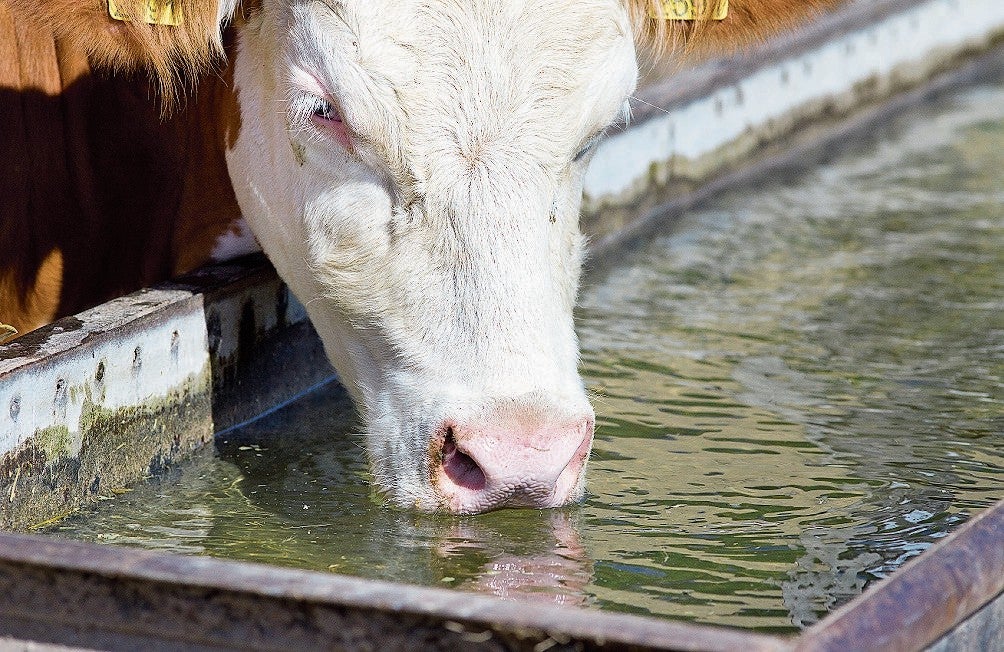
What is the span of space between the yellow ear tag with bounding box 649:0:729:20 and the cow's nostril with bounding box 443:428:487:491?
1.20 m

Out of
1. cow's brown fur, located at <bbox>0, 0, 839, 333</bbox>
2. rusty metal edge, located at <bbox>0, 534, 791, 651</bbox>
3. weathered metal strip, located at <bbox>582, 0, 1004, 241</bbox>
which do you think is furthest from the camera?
weathered metal strip, located at <bbox>582, 0, 1004, 241</bbox>

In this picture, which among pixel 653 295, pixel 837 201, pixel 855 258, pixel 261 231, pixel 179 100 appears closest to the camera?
pixel 261 231

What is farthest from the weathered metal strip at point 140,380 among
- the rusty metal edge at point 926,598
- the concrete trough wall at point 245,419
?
the rusty metal edge at point 926,598

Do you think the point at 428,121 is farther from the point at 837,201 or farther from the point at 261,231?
the point at 837,201

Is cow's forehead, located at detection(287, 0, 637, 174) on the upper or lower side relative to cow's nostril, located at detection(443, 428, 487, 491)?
upper

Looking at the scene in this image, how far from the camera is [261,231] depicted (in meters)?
3.27

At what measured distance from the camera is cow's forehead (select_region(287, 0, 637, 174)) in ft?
8.89

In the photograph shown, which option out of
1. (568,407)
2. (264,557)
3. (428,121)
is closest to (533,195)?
(428,121)

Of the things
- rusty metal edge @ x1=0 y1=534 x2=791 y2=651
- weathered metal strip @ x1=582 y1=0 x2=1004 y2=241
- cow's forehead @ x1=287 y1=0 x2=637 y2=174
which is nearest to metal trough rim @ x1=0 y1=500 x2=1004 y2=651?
rusty metal edge @ x1=0 y1=534 x2=791 y2=651

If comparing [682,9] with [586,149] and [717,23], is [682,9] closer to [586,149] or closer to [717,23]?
[717,23]

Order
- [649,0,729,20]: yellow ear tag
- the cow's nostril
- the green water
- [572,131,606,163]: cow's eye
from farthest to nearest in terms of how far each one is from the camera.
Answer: [649,0,729,20]: yellow ear tag < [572,131,606,163]: cow's eye < the green water < the cow's nostril

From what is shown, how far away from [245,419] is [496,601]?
6.38ft

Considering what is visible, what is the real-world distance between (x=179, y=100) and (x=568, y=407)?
56.1 inches

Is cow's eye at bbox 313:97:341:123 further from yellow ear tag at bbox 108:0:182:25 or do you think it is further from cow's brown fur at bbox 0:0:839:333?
cow's brown fur at bbox 0:0:839:333
